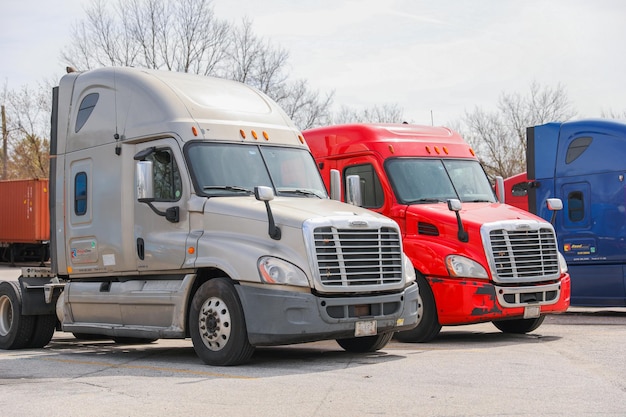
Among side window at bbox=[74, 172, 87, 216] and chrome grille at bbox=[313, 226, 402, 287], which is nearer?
chrome grille at bbox=[313, 226, 402, 287]

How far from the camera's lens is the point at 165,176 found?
11.9 metres

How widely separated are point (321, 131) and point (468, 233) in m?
3.51

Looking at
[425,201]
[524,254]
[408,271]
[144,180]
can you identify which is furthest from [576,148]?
[144,180]

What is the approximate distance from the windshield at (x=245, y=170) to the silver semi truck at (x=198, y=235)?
0.05 feet

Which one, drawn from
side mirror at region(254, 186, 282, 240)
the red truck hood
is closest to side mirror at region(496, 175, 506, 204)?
the red truck hood

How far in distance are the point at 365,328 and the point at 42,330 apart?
5365 mm

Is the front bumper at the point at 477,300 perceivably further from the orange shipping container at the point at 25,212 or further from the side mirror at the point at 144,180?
the orange shipping container at the point at 25,212

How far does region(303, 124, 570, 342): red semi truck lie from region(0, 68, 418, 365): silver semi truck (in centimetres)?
137

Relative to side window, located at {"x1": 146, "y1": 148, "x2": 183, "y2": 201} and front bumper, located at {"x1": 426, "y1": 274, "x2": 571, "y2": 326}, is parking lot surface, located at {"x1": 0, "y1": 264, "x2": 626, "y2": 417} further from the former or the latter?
side window, located at {"x1": 146, "y1": 148, "x2": 183, "y2": 201}

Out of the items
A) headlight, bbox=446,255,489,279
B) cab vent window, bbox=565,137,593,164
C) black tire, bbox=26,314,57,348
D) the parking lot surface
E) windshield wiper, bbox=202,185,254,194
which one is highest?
cab vent window, bbox=565,137,593,164

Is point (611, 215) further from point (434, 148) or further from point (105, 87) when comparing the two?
point (105, 87)

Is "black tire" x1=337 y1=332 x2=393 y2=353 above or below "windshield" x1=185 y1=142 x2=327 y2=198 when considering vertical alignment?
below

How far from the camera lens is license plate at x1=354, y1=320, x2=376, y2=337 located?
429 inches

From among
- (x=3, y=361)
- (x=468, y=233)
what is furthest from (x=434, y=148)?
(x=3, y=361)
